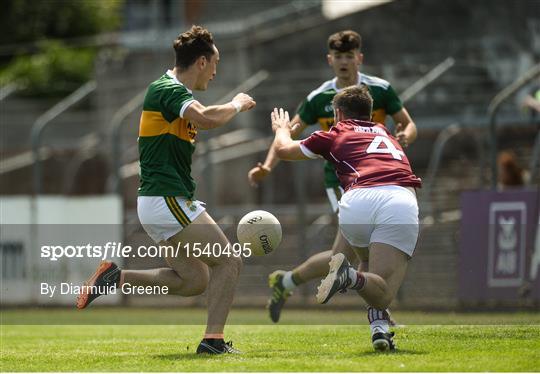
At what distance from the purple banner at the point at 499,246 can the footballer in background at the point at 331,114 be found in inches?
148

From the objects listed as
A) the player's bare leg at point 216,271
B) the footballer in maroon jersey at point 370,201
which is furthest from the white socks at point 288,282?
the player's bare leg at point 216,271

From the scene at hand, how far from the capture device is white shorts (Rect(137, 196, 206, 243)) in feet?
31.7

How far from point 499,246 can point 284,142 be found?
6.33 metres

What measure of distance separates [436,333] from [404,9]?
1227 cm

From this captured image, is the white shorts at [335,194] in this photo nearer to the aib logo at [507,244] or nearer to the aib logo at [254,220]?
the aib logo at [254,220]

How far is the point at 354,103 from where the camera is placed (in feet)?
32.1

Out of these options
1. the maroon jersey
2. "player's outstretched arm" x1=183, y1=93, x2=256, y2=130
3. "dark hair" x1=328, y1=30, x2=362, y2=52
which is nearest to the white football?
the maroon jersey

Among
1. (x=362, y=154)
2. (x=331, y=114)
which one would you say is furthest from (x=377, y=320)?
(x=331, y=114)

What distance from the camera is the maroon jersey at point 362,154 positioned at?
31.3ft

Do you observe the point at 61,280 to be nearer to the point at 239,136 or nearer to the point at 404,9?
the point at 239,136

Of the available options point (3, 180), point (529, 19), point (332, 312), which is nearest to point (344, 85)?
point (332, 312)

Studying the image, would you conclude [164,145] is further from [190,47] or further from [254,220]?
[254,220]

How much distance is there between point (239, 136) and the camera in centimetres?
2266

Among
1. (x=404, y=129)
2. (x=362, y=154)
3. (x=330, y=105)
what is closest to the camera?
(x=362, y=154)
